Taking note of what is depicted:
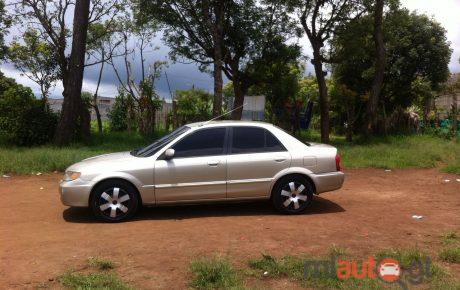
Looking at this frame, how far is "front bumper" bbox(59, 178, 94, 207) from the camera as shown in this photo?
7.24m

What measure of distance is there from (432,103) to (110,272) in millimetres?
19471

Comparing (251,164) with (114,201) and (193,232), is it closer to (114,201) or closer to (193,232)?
(193,232)

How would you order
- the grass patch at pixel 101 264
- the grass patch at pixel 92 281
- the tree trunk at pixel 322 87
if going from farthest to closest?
the tree trunk at pixel 322 87
the grass patch at pixel 101 264
the grass patch at pixel 92 281

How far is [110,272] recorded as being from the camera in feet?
16.2

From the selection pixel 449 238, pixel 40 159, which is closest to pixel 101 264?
pixel 449 238

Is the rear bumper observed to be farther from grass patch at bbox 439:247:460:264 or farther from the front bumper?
the front bumper

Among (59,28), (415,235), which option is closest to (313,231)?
(415,235)

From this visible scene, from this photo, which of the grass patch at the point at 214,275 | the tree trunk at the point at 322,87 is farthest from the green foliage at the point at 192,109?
the grass patch at the point at 214,275

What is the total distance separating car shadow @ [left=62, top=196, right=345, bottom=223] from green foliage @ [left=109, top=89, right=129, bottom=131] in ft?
50.6

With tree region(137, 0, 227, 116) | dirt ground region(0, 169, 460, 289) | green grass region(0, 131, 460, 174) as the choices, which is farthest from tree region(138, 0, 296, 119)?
dirt ground region(0, 169, 460, 289)

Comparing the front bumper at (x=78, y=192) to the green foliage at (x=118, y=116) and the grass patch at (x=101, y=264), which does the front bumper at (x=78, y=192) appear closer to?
the grass patch at (x=101, y=264)

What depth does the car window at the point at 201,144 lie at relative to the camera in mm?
7562

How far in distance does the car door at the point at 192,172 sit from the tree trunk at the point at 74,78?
32.0 feet

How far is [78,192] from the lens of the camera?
7254mm
